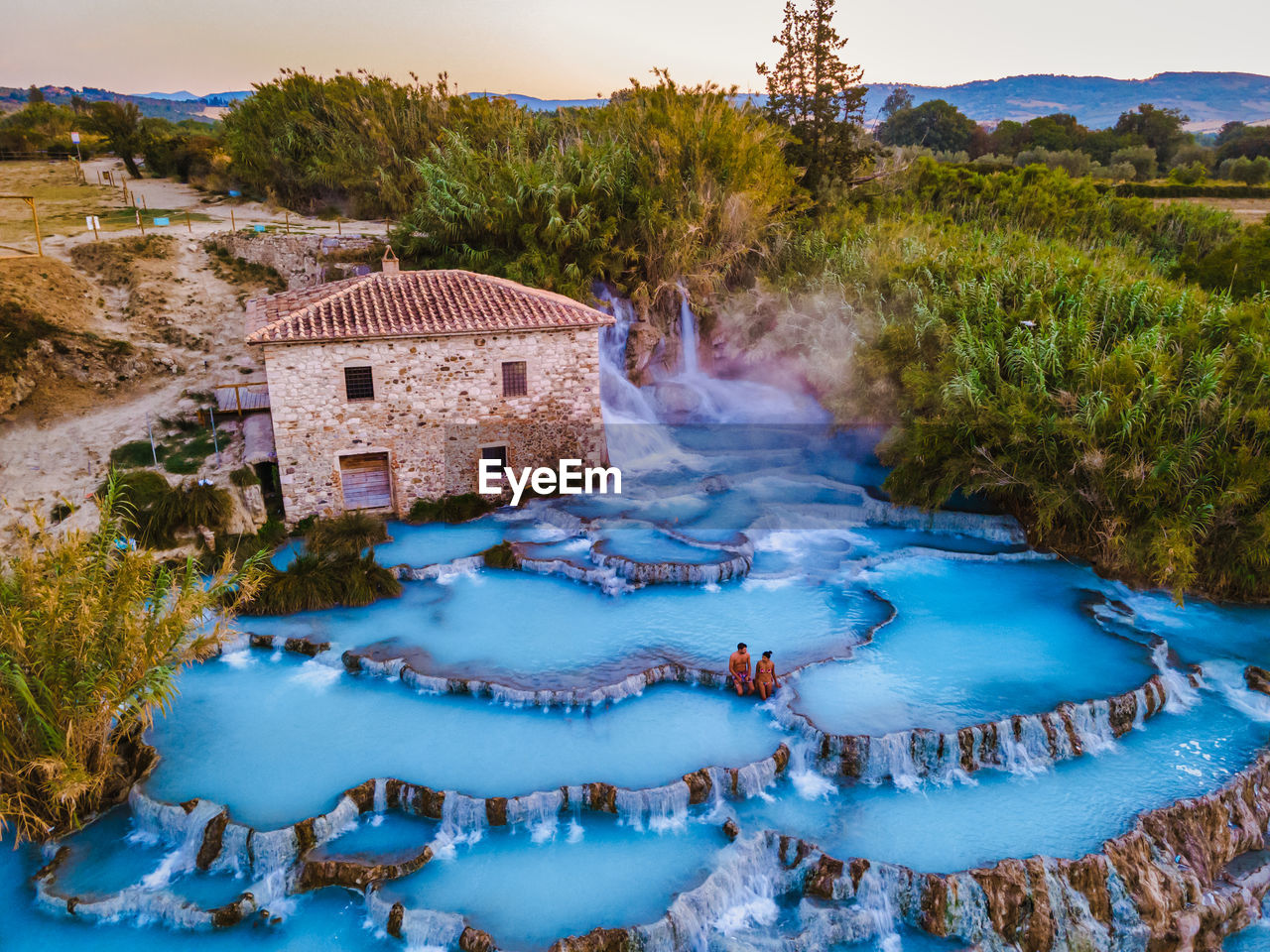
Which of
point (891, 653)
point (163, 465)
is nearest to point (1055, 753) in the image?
point (891, 653)

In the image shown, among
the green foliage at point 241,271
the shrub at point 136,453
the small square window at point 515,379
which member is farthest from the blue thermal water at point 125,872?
the green foliage at point 241,271

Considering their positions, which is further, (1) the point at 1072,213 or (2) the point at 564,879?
(1) the point at 1072,213

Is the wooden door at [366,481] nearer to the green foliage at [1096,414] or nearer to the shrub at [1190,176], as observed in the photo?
the green foliage at [1096,414]

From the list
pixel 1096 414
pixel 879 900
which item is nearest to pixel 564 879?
pixel 879 900

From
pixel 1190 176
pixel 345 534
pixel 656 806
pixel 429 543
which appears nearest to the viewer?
pixel 656 806

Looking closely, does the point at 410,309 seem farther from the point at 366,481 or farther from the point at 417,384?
the point at 366,481

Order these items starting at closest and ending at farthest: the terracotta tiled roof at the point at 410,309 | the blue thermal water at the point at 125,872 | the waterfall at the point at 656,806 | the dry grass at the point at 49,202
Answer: the blue thermal water at the point at 125,872 → the waterfall at the point at 656,806 → the terracotta tiled roof at the point at 410,309 → the dry grass at the point at 49,202
